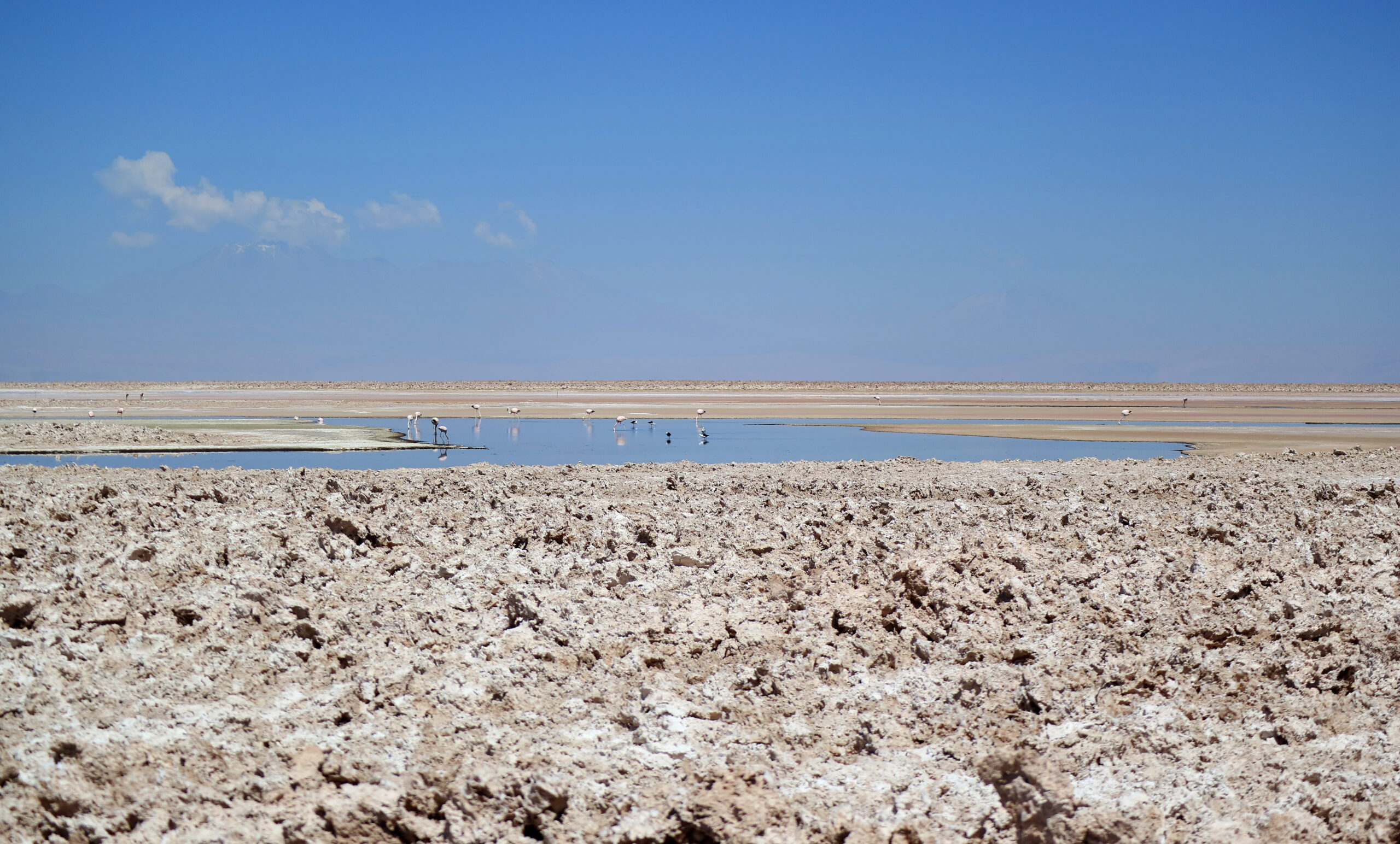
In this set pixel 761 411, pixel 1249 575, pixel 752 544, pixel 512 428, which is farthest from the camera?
pixel 761 411

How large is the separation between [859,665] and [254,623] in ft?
11.5

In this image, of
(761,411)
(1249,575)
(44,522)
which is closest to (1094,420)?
(761,411)

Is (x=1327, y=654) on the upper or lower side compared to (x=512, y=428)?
lower

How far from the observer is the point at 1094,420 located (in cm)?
4341

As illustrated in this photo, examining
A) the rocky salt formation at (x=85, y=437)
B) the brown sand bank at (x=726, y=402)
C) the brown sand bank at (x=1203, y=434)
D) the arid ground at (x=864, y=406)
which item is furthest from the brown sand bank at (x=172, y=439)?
the brown sand bank at (x=1203, y=434)

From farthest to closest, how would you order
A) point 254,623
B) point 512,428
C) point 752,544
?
point 512,428
point 752,544
point 254,623

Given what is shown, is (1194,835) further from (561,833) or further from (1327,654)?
(561,833)

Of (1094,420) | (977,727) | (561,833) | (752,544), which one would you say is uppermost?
(1094,420)

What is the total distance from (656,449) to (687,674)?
2136 cm

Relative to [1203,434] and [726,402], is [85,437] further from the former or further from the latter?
[726,402]

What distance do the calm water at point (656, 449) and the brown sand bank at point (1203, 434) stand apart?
4.32 feet

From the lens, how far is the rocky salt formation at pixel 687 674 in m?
4.32

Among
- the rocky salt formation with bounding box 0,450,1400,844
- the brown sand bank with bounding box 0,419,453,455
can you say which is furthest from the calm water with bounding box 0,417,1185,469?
the rocky salt formation with bounding box 0,450,1400,844

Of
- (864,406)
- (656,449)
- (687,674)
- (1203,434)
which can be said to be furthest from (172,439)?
(864,406)
